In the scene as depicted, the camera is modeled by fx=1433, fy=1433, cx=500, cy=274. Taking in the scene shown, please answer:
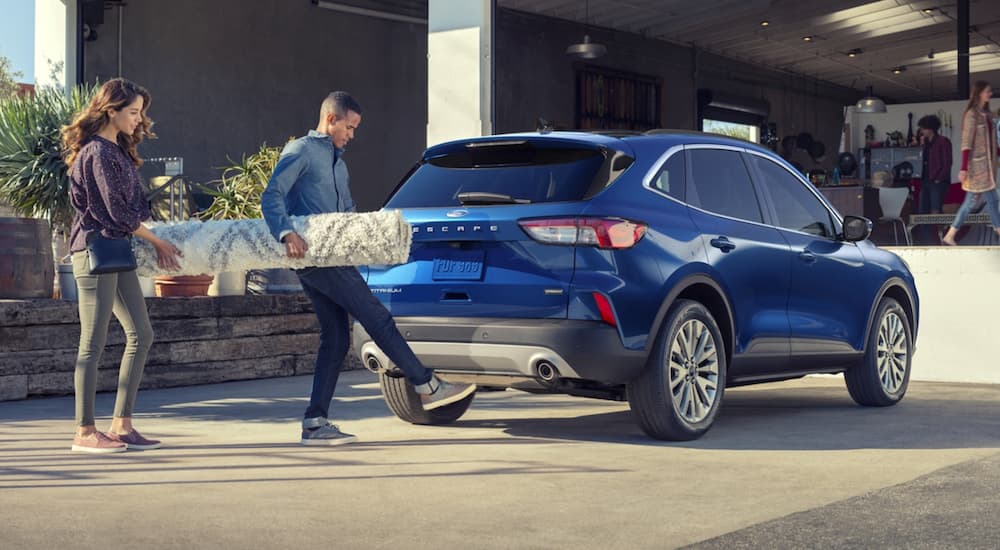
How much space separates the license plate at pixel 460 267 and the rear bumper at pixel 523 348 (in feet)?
0.68

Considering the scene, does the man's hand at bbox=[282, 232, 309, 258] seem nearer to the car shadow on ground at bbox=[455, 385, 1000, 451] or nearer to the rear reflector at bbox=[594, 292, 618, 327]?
the rear reflector at bbox=[594, 292, 618, 327]

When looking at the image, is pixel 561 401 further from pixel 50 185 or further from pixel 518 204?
pixel 50 185

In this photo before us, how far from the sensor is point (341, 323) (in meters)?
7.25

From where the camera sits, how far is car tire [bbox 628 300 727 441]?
716 centimetres

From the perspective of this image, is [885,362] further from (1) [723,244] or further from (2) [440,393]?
(2) [440,393]

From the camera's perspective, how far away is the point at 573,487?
19.3ft

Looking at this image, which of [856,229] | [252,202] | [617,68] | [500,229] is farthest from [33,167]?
[617,68]

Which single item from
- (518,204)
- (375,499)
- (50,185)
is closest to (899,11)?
(50,185)

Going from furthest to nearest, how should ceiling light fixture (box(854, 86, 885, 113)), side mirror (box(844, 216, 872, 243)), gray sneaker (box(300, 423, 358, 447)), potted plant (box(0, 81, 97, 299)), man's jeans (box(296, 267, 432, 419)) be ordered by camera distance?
ceiling light fixture (box(854, 86, 885, 113)) < potted plant (box(0, 81, 97, 299)) < side mirror (box(844, 216, 872, 243)) < gray sneaker (box(300, 423, 358, 447)) < man's jeans (box(296, 267, 432, 419))

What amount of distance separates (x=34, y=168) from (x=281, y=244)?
564 centimetres

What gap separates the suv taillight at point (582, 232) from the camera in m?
6.87

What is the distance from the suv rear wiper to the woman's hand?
146cm

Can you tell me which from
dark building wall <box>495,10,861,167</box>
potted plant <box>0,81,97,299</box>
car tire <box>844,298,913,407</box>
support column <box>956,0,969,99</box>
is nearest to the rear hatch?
car tire <box>844,298,913,407</box>

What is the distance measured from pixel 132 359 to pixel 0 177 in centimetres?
562
